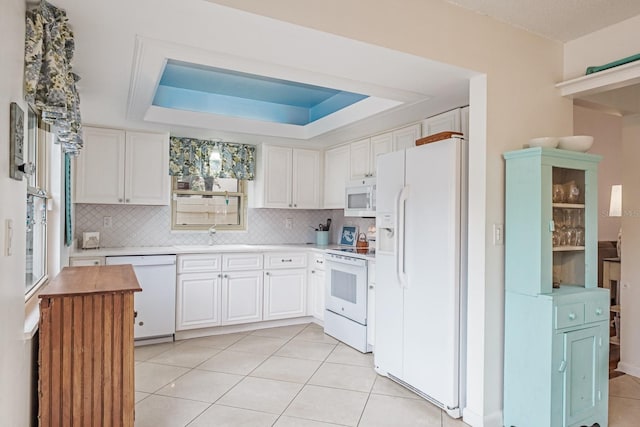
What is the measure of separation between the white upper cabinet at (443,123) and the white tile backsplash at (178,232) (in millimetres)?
1555

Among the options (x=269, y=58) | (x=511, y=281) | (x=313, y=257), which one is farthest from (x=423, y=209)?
(x=313, y=257)

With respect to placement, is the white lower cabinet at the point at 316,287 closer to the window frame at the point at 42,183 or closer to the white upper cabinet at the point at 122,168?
the white upper cabinet at the point at 122,168

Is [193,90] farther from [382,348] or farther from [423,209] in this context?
[382,348]

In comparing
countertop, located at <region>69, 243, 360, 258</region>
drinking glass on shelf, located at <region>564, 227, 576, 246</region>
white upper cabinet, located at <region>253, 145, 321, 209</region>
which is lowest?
countertop, located at <region>69, 243, 360, 258</region>

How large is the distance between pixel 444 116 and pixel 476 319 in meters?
1.75

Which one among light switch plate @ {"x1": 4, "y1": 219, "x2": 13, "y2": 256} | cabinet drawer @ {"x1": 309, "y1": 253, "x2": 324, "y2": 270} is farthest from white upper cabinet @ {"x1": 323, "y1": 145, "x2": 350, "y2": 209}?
light switch plate @ {"x1": 4, "y1": 219, "x2": 13, "y2": 256}

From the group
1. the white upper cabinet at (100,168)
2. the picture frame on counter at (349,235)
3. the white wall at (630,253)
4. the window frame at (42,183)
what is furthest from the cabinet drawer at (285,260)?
the white wall at (630,253)

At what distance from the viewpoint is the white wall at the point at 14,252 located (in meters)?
1.37

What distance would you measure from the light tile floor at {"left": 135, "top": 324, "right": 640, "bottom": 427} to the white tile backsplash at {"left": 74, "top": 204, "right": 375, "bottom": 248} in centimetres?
127

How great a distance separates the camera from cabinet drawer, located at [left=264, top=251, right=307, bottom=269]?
4695 millimetres

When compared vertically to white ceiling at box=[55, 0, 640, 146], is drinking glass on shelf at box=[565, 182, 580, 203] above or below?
below

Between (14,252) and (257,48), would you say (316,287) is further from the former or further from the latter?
(14,252)

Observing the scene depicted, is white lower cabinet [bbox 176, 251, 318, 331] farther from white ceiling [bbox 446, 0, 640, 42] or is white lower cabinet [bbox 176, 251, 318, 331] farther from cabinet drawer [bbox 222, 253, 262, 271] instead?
white ceiling [bbox 446, 0, 640, 42]

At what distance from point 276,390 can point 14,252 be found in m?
2.09
